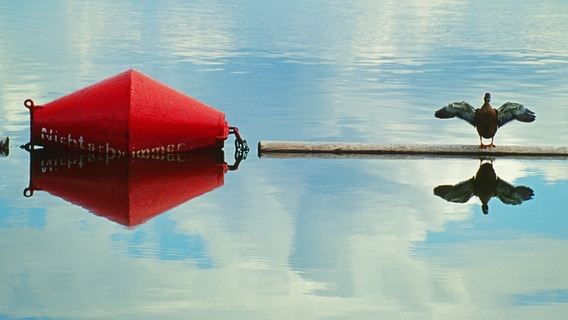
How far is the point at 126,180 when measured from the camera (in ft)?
37.2

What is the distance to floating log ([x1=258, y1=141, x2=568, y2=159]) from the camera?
41.6ft

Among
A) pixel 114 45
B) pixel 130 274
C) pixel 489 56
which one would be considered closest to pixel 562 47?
pixel 489 56

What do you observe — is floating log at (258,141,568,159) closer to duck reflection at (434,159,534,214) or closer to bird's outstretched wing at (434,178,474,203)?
duck reflection at (434,159,534,214)

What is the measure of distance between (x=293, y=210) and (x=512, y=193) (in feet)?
6.65

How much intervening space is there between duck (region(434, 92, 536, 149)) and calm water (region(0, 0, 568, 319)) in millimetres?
315

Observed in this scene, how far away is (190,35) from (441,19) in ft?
27.3

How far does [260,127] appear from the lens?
46.3 ft

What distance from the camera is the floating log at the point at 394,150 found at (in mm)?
12680

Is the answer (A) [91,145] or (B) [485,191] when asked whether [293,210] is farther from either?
(A) [91,145]

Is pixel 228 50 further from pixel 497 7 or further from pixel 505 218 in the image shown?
pixel 497 7

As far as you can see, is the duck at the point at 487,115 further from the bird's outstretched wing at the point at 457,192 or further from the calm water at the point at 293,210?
the bird's outstretched wing at the point at 457,192

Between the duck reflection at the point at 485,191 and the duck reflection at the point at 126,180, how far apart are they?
6.46 feet

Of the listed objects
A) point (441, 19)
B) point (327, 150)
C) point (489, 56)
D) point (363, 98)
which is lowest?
point (327, 150)

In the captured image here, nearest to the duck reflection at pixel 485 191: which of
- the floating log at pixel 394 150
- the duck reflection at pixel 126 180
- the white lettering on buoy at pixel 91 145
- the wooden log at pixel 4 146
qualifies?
the floating log at pixel 394 150
